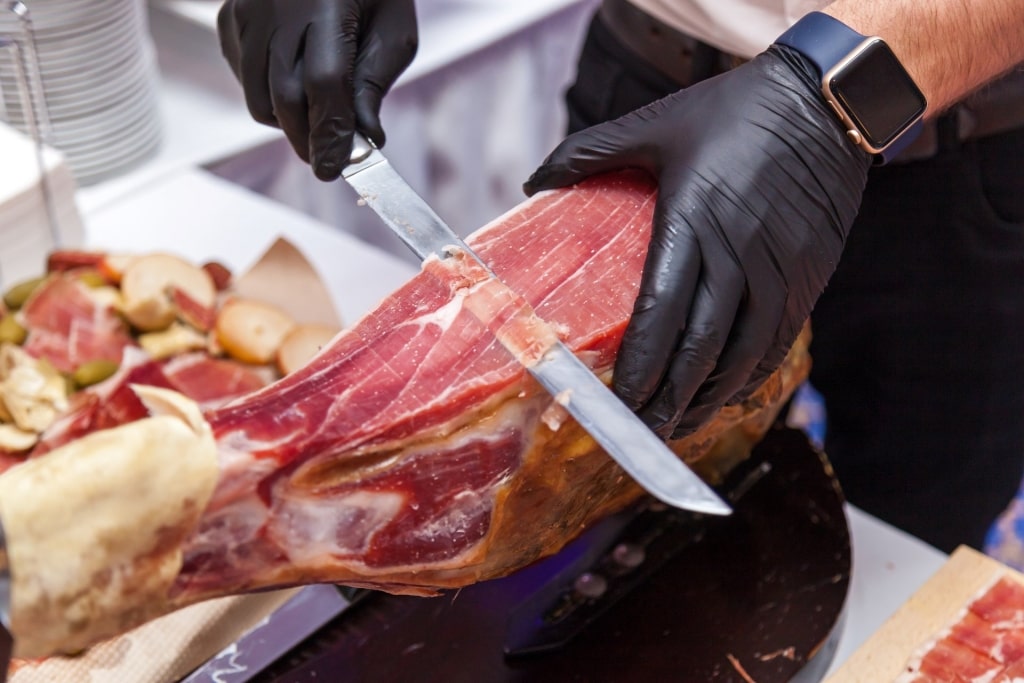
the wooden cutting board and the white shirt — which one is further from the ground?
the white shirt

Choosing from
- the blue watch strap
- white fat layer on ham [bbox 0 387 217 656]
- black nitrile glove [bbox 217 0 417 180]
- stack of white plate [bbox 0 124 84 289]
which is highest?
the blue watch strap

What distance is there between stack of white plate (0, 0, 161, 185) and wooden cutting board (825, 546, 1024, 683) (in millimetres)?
1553

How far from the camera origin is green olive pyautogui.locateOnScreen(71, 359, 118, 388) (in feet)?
4.83

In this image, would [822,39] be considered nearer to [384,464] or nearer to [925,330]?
[384,464]

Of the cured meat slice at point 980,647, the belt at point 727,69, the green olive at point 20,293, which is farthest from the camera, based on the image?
the green olive at point 20,293

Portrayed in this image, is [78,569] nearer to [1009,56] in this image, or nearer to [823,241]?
[823,241]

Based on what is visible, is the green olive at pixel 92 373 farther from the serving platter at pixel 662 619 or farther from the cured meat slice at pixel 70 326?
the serving platter at pixel 662 619

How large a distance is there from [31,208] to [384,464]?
1.11 m

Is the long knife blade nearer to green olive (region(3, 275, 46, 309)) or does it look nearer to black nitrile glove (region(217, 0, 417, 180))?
black nitrile glove (region(217, 0, 417, 180))

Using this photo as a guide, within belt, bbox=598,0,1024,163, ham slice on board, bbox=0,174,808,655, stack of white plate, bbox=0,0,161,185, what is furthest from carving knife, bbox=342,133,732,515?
stack of white plate, bbox=0,0,161,185

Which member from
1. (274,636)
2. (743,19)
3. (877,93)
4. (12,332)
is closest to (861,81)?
(877,93)

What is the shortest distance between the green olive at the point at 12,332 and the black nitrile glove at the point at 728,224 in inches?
39.6

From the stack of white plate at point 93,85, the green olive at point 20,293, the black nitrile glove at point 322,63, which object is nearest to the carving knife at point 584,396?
the black nitrile glove at point 322,63

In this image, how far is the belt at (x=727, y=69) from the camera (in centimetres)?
129
